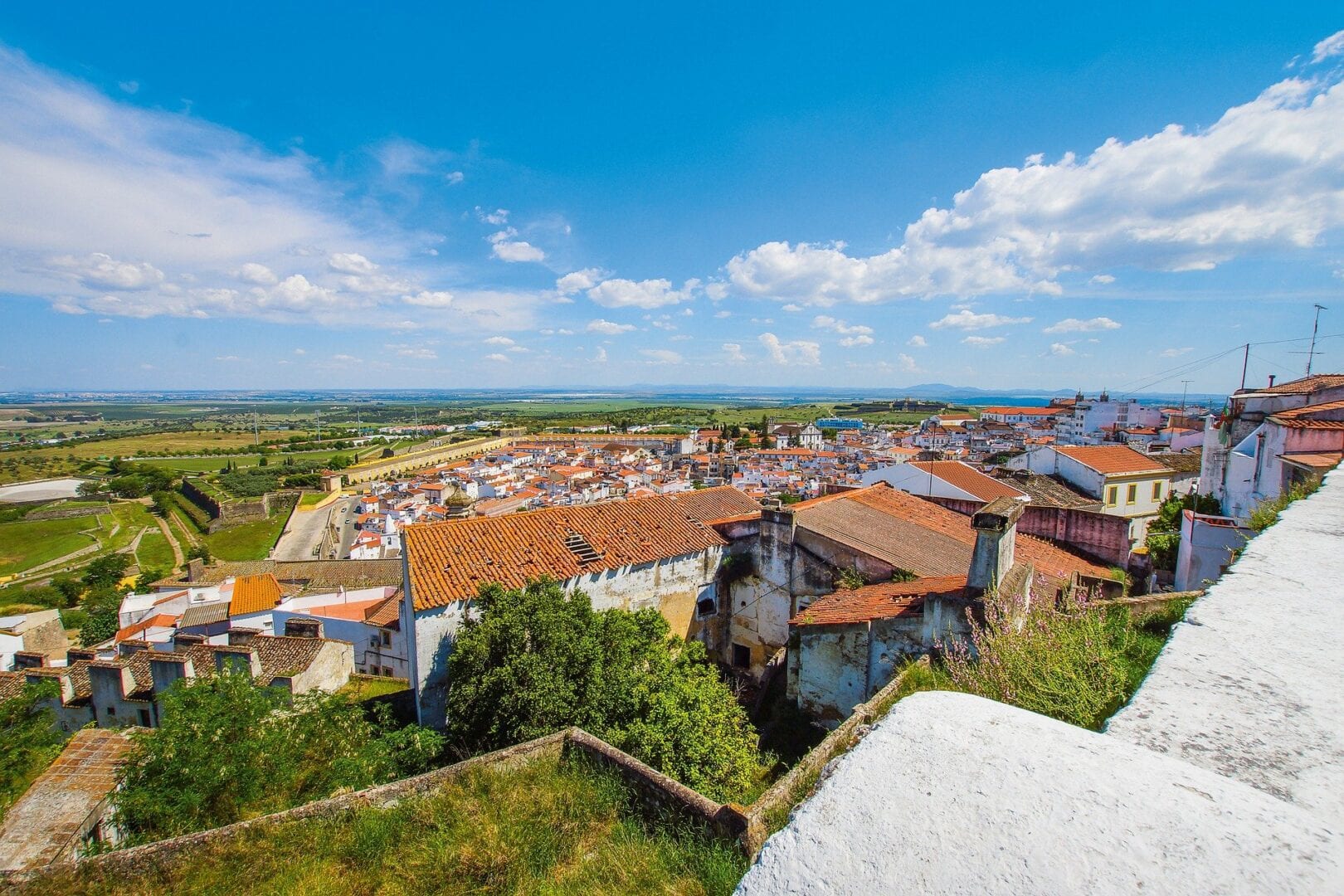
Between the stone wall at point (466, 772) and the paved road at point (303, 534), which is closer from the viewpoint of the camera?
the stone wall at point (466, 772)

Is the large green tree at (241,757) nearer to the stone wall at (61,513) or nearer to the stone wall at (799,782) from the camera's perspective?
the stone wall at (799,782)

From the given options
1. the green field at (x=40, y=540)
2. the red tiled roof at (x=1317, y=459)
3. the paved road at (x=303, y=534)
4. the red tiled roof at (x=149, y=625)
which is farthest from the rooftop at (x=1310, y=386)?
the green field at (x=40, y=540)

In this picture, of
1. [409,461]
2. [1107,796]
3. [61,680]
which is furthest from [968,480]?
[409,461]

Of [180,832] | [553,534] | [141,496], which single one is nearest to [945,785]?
[180,832]

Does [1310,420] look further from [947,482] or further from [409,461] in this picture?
[409,461]

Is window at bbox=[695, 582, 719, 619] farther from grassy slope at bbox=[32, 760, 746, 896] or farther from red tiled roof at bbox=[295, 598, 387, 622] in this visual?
red tiled roof at bbox=[295, 598, 387, 622]

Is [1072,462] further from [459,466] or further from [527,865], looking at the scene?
[459,466]
